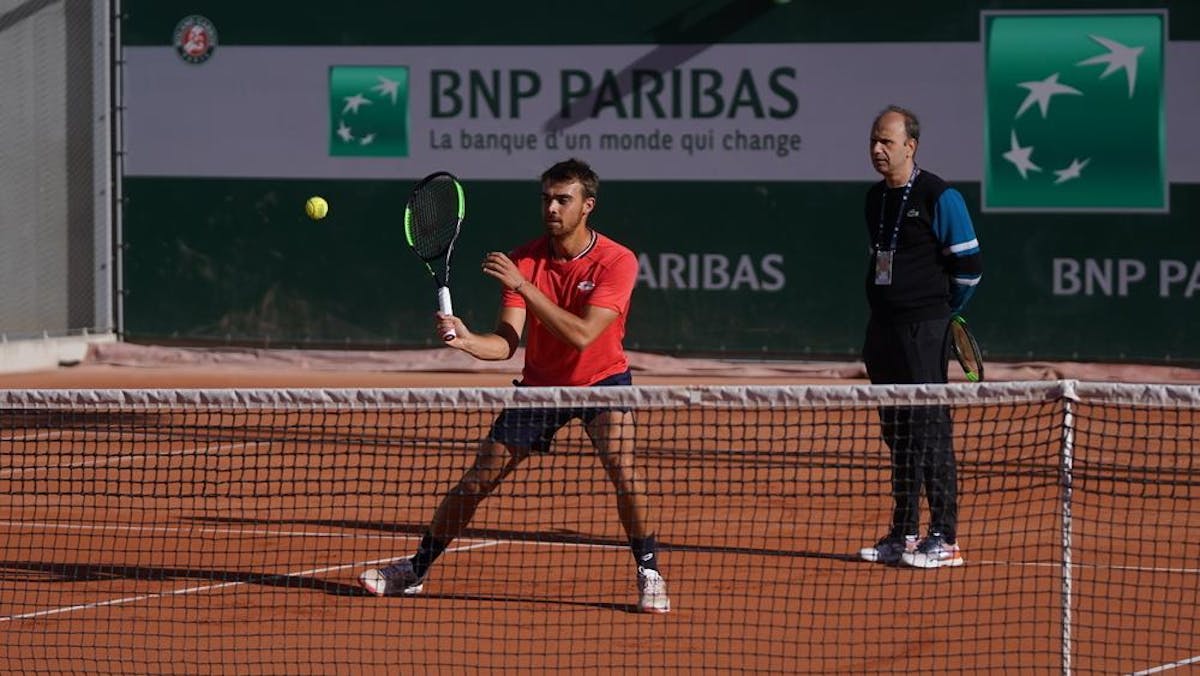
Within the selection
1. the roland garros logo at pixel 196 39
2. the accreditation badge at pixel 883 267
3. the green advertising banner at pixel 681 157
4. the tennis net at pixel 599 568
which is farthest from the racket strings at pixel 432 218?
the roland garros logo at pixel 196 39

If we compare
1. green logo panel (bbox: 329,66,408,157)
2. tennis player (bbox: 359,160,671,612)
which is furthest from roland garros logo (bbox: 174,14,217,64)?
tennis player (bbox: 359,160,671,612)

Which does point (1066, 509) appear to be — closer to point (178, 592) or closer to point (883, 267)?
point (883, 267)

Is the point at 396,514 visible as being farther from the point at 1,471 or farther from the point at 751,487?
the point at 1,471

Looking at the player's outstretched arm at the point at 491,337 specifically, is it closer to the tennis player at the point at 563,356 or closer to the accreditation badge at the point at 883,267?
the tennis player at the point at 563,356

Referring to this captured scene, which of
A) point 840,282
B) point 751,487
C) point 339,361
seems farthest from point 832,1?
point 751,487

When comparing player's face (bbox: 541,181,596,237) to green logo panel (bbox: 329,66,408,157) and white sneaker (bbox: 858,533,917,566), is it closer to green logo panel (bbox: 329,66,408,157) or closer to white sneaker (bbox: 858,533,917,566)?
white sneaker (bbox: 858,533,917,566)

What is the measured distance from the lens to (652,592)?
20.9 ft

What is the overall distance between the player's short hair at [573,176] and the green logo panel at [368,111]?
28.2 ft

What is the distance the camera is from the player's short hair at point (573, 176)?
250 inches

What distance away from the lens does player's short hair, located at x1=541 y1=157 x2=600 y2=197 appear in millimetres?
6359

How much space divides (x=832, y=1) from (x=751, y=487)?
588 cm

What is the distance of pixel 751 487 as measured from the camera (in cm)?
921

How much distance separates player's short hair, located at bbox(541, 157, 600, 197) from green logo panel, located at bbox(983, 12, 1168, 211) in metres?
7.91

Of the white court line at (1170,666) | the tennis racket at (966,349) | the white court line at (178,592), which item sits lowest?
the white court line at (1170,666)
